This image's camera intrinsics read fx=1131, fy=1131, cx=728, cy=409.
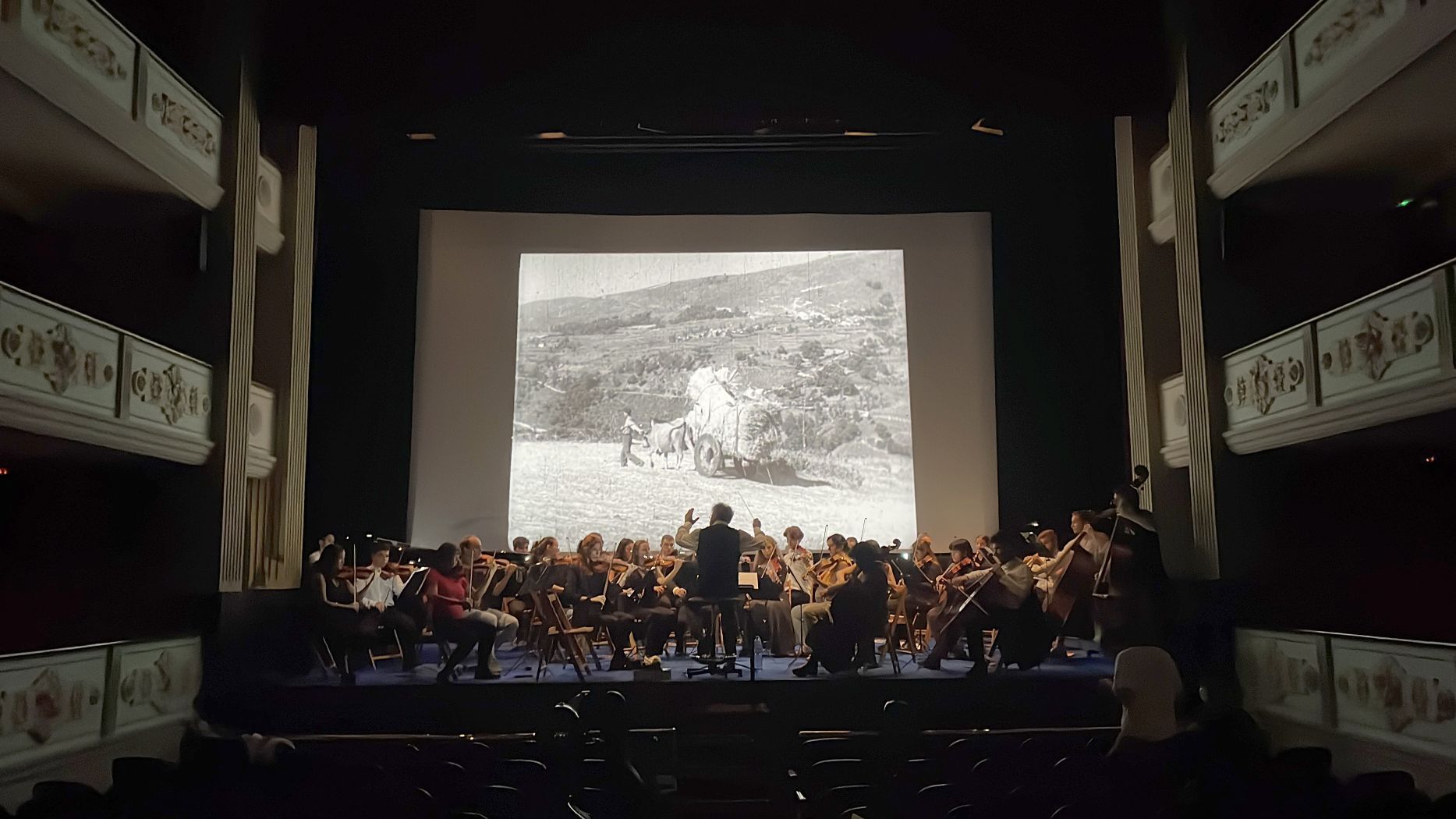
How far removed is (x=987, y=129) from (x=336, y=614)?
811cm

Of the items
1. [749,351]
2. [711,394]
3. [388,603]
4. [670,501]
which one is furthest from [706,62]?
[388,603]

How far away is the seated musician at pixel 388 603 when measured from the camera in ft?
30.7

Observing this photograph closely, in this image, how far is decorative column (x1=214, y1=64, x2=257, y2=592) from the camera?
10.2m

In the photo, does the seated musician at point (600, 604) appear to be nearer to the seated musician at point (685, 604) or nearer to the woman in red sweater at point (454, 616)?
the seated musician at point (685, 604)

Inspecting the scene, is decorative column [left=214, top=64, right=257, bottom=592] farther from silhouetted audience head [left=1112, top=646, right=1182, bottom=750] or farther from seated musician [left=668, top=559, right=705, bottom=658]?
silhouetted audience head [left=1112, top=646, right=1182, bottom=750]

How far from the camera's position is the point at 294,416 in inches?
457

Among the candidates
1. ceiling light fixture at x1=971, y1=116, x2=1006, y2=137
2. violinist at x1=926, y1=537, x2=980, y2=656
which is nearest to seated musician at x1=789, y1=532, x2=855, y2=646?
violinist at x1=926, y1=537, x2=980, y2=656

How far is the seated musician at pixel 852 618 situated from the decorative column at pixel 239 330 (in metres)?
5.21

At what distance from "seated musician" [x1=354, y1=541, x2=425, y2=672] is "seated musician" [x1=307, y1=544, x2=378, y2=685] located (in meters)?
0.14

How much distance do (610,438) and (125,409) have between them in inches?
194

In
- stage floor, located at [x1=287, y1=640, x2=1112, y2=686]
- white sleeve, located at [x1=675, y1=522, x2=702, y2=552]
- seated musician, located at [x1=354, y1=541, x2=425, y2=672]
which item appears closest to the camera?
stage floor, located at [x1=287, y1=640, x2=1112, y2=686]

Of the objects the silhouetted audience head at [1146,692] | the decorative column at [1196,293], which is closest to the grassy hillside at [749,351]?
the decorative column at [1196,293]

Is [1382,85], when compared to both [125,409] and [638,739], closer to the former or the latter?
[638,739]

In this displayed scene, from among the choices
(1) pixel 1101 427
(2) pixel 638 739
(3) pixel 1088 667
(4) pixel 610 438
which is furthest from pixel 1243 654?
(4) pixel 610 438
